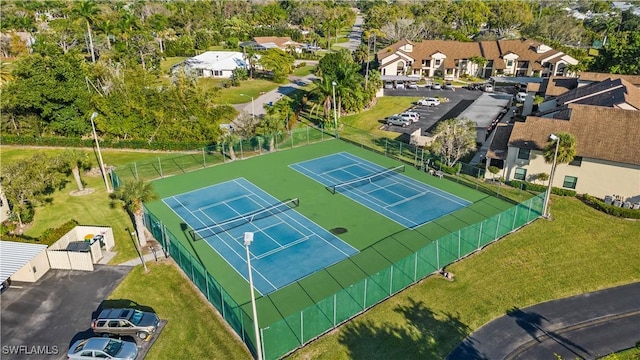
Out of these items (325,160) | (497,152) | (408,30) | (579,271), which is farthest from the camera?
(408,30)

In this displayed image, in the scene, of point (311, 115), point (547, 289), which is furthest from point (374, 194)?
point (311, 115)

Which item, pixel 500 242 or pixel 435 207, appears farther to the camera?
pixel 435 207

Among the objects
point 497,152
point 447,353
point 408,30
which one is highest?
point 408,30

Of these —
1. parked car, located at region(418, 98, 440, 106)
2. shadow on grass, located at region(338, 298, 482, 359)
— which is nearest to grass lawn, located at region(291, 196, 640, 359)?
shadow on grass, located at region(338, 298, 482, 359)

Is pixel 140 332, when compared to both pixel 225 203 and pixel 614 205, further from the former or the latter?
pixel 614 205

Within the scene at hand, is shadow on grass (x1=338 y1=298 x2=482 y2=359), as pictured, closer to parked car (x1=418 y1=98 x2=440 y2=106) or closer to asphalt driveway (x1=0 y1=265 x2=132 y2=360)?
asphalt driveway (x1=0 y1=265 x2=132 y2=360)

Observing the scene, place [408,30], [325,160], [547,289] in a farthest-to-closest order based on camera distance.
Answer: [408,30]
[325,160]
[547,289]

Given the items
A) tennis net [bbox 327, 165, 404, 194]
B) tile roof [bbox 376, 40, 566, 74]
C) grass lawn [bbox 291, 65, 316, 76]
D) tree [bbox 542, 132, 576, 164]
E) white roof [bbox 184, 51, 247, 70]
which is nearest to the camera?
tree [bbox 542, 132, 576, 164]
